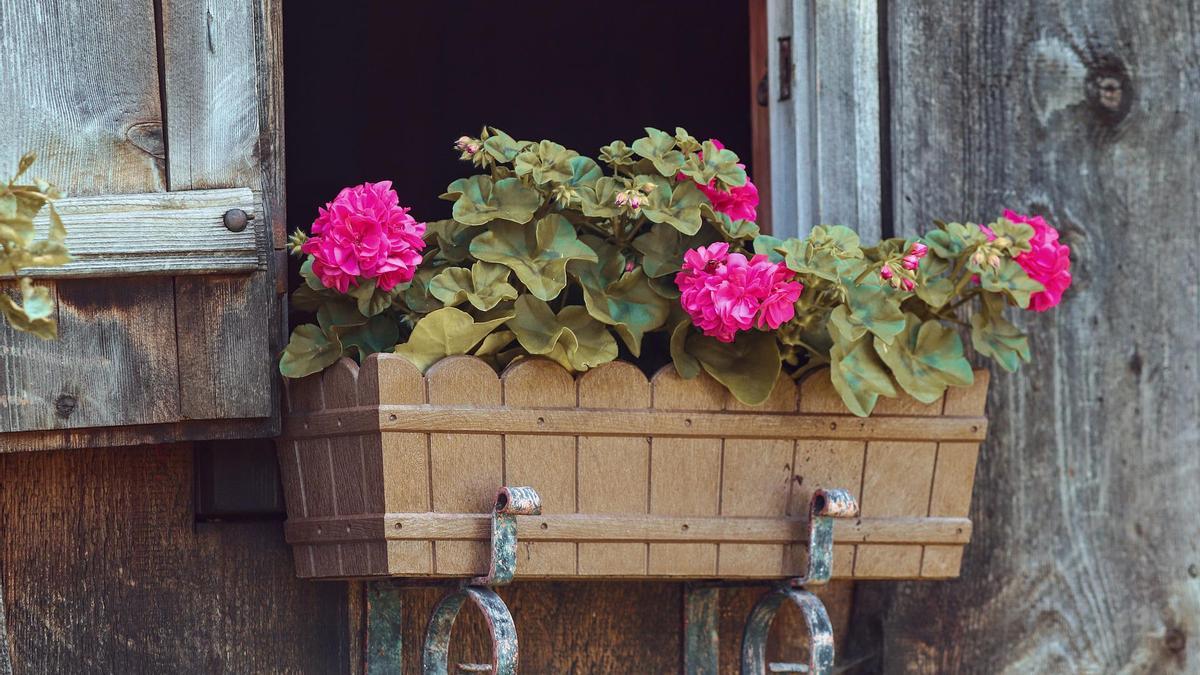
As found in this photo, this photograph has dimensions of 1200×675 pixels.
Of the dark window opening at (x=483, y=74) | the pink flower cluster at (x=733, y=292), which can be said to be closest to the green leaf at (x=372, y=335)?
the pink flower cluster at (x=733, y=292)

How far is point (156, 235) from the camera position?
1.51 meters

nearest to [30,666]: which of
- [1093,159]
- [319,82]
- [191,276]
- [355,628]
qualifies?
[355,628]

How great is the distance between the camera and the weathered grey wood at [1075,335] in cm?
187

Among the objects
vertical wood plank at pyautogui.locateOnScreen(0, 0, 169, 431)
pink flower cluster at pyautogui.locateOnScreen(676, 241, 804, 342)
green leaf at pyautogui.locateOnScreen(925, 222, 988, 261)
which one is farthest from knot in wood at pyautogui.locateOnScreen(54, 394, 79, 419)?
green leaf at pyautogui.locateOnScreen(925, 222, 988, 261)

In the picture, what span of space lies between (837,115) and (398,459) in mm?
758

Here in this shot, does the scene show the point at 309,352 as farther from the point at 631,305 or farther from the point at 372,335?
the point at 631,305

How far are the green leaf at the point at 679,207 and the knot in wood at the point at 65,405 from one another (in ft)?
2.13

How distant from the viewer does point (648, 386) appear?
1.59m

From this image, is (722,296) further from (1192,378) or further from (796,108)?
(1192,378)

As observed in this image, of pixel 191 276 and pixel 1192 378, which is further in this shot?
pixel 1192 378

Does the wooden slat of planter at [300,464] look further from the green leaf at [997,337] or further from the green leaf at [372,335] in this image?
the green leaf at [997,337]

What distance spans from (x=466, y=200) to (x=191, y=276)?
0.31m

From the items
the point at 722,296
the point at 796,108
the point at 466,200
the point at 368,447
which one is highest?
the point at 796,108

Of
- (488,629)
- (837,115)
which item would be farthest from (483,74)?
(488,629)
